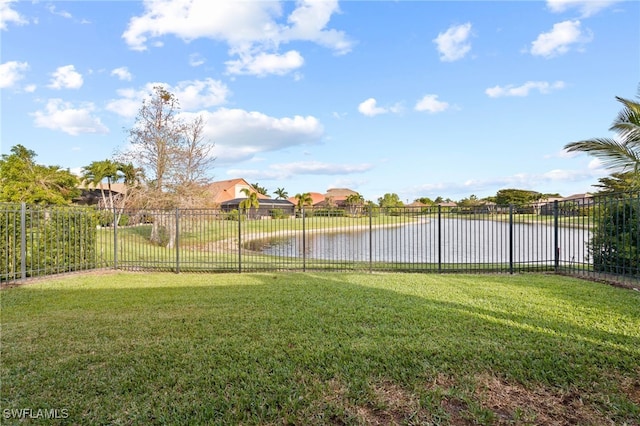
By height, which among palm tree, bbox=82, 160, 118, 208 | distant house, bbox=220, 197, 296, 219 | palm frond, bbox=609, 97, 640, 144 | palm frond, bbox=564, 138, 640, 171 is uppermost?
palm tree, bbox=82, 160, 118, 208

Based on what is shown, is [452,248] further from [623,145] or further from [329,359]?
[329,359]

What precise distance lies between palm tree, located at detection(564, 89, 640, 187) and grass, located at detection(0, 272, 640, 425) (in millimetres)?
3543

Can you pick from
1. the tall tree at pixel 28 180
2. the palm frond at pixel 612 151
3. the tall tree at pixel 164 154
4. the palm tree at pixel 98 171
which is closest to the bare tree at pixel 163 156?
the tall tree at pixel 164 154

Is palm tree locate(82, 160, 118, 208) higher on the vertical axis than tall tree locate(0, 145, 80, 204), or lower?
higher

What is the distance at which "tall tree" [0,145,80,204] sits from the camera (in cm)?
2062

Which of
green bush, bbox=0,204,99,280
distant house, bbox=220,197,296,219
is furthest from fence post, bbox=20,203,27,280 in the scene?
distant house, bbox=220,197,296,219

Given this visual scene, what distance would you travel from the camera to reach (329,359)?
3.02m

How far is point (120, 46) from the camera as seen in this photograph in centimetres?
999

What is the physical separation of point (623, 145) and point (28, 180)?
31604mm

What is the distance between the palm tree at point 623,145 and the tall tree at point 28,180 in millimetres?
23620

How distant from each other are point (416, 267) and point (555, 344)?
5618 millimetres

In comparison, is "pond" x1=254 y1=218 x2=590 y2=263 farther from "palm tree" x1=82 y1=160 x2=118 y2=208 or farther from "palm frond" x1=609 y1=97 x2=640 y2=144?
"palm tree" x1=82 y1=160 x2=118 y2=208

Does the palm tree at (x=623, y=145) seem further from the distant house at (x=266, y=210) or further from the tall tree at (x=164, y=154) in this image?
the tall tree at (x=164, y=154)

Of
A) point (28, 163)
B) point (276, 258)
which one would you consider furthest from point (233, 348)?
point (28, 163)
